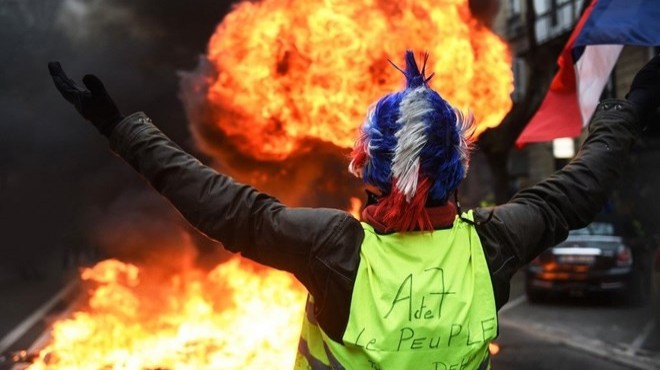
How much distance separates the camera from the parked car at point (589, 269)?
9.62 metres

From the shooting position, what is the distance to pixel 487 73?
416 cm

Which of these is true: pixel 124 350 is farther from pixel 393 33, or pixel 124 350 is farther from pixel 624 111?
pixel 624 111

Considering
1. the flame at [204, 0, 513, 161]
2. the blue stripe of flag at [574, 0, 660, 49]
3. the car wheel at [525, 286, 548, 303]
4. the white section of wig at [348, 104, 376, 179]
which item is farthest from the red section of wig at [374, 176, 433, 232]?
the car wheel at [525, 286, 548, 303]

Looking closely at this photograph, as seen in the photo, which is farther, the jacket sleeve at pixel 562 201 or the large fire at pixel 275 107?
the large fire at pixel 275 107

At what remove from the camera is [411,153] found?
1.57 m

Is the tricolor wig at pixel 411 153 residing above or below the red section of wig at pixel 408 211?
above

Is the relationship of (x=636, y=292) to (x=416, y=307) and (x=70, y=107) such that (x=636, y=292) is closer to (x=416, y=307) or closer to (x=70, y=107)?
(x=70, y=107)

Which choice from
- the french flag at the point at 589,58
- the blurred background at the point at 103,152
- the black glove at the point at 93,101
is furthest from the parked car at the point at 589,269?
Answer: the black glove at the point at 93,101

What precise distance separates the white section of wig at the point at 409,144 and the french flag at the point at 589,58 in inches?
114

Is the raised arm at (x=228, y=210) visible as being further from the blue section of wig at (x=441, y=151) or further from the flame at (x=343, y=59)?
the flame at (x=343, y=59)

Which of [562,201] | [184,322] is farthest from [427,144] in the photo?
[184,322]

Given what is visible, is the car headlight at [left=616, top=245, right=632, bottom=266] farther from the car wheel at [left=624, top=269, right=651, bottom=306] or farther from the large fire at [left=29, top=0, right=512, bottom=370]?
the large fire at [left=29, top=0, right=512, bottom=370]

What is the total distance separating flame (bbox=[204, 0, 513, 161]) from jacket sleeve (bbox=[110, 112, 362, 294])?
2533mm

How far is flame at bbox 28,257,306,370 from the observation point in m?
3.89
